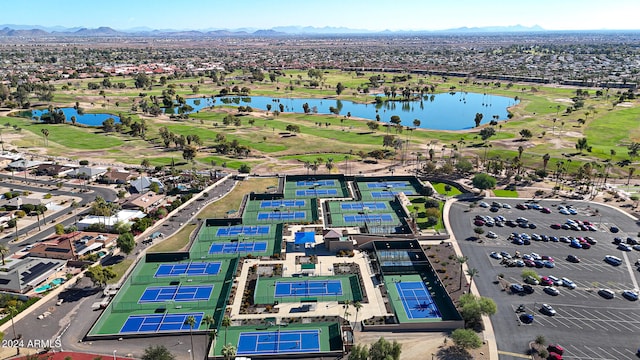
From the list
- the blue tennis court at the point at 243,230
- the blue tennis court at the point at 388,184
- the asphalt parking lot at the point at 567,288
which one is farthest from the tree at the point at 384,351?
the blue tennis court at the point at 388,184

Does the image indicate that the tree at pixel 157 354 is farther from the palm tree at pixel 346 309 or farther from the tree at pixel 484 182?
the tree at pixel 484 182

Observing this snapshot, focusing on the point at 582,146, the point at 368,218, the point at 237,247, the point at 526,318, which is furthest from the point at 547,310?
Answer: the point at 582,146

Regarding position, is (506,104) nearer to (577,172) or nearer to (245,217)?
(577,172)

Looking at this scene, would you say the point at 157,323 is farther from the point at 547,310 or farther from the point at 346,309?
the point at 547,310

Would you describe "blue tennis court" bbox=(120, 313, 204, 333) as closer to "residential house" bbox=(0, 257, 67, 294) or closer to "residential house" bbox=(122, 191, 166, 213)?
"residential house" bbox=(0, 257, 67, 294)

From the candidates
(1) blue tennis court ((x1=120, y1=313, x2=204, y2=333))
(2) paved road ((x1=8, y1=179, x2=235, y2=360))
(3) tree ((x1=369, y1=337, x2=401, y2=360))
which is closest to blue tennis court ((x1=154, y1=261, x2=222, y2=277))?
(2) paved road ((x1=8, y1=179, x2=235, y2=360))
